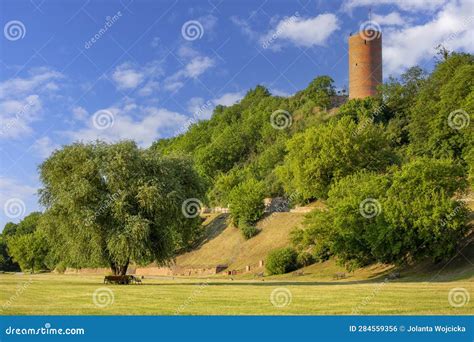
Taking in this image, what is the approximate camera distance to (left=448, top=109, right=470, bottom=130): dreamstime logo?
6969 cm

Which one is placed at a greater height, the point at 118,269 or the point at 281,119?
the point at 281,119

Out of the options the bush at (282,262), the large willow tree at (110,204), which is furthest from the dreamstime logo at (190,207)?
the bush at (282,262)

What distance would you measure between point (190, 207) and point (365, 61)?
86567 mm

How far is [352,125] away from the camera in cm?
7869

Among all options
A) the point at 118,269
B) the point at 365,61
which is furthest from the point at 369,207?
the point at 365,61

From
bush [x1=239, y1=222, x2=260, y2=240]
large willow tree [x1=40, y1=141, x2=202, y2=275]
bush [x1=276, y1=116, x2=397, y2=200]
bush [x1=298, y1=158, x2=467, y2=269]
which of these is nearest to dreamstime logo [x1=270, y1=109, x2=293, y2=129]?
bush [x1=239, y1=222, x2=260, y2=240]

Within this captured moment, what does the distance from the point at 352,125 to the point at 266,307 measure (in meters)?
58.1

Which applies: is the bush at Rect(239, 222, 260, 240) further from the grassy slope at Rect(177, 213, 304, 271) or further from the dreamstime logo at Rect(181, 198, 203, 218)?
the dreamstime logo at Rect(181, 198, 203, 218)

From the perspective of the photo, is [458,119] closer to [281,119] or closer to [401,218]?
[401,218]

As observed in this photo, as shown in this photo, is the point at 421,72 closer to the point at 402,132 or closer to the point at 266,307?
the point at 402,132

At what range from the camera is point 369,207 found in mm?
51562

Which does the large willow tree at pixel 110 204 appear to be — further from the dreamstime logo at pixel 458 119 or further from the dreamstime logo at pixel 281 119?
the dreamstime logo at pixel 281 119

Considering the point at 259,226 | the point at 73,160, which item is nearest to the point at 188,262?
the point at 259,226

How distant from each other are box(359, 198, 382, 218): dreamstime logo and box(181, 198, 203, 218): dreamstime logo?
1499cm
